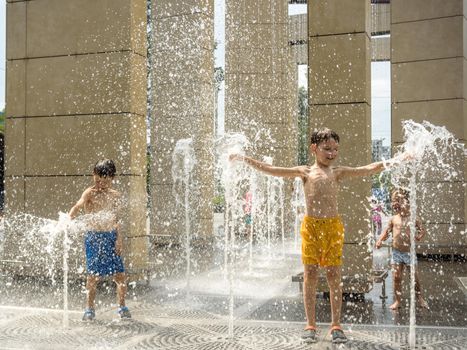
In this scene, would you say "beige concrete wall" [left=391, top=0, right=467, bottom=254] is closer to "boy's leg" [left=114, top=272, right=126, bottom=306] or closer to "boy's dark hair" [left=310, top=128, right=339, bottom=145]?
"boy's dark hair" [left=310, top=128, right=339, bottom=145]

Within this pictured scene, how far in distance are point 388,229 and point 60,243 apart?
401 centimetres

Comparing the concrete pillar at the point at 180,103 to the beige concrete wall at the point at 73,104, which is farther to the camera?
the concrete pillar at the point at 180,103

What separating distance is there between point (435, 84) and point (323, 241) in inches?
246

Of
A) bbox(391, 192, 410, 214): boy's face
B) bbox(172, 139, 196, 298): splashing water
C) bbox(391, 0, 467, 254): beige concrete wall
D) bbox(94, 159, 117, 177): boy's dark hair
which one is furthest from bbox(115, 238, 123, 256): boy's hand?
bbox(172, 139, 196, 298): splashing water

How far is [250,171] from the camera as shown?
543 inches

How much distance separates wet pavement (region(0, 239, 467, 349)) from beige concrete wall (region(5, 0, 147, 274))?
2.45 ft

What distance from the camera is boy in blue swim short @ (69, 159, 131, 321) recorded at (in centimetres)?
500

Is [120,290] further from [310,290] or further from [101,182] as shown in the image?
[310,290]

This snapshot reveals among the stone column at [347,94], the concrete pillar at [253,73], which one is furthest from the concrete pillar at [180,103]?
the stone column at [347,94]

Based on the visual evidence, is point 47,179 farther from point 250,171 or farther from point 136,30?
point 250,171

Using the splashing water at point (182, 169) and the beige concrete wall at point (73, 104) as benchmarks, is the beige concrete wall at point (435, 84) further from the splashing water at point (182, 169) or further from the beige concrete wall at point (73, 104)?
the beige concrete wall at point (73, 104)

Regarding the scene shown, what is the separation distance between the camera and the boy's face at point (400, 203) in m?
5.72

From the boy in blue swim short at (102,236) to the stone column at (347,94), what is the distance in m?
2.28

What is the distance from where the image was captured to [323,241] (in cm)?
433
